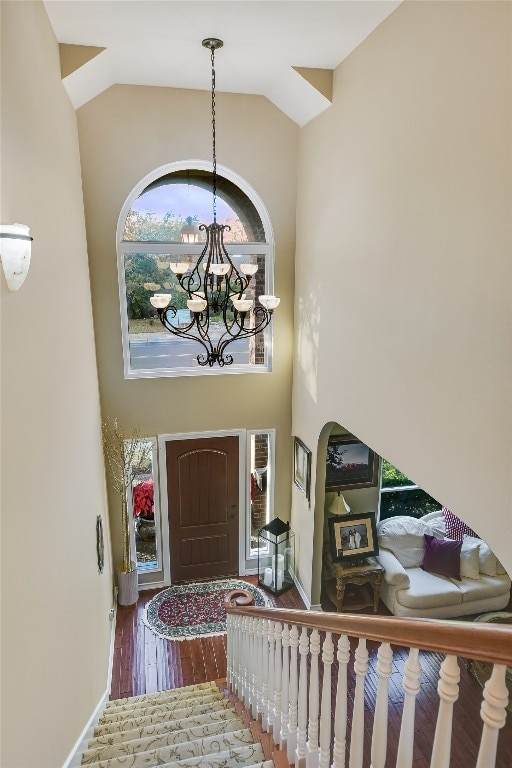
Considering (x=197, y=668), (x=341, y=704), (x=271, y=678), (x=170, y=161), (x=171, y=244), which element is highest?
(x=170, y=161)

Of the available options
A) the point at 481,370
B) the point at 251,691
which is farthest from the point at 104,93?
the point at 251,691

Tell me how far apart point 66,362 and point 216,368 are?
242cm

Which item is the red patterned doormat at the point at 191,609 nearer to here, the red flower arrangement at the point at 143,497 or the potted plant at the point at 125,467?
the potted plant at the point at 125,467

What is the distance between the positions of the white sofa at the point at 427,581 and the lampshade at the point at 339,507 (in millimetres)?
506

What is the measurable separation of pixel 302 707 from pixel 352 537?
3795 mm

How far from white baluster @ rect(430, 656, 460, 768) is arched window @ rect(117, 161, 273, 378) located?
4.63 meters

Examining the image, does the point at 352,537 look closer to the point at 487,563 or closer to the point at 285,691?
the point at 487,563

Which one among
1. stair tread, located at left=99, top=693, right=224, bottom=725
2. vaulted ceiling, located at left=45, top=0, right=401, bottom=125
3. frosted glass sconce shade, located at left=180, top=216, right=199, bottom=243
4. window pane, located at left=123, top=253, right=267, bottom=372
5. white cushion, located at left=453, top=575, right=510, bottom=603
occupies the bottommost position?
white cushion, located at left=453, top=575, right=510, bottom=603

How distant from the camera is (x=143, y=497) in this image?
614cm

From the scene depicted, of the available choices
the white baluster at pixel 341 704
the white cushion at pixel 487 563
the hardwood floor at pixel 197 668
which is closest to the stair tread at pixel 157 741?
the hardwood floor at pixel 197 668

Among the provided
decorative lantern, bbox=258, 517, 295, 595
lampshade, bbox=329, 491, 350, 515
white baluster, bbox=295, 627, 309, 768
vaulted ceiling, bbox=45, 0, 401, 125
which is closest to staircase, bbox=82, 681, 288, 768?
white baluster, bbox=295, 627, 309, 768

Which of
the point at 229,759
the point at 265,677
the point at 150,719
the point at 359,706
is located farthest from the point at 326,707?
the point at 150,719

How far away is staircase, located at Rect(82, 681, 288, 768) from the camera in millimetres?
2668

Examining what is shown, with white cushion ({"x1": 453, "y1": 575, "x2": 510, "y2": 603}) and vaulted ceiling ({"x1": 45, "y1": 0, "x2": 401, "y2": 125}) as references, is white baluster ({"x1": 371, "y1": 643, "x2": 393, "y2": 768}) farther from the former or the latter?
white cushion ({"x1": 453, "y1": 575, "x2": 510, "y2": 603})
